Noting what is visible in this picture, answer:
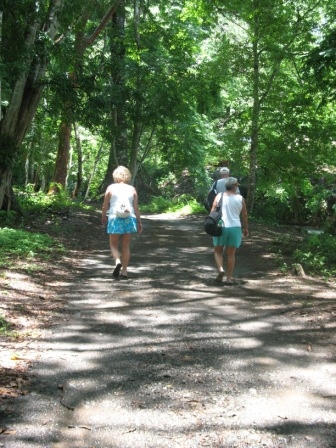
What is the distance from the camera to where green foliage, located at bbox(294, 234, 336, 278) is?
8.98 m

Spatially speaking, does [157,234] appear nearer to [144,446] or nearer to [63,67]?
[63,67]

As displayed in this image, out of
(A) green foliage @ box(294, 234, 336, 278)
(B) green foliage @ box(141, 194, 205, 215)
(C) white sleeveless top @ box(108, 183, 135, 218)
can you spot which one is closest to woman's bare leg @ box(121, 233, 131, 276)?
(C) white sleeveless top @ box(108, 183, 135, 218)

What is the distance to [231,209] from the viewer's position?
25.6ft

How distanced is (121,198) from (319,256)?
470cm

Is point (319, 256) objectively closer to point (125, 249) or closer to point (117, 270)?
point (125, 249)

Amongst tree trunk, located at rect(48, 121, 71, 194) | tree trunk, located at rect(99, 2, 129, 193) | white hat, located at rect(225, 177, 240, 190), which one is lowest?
white hat, located at rect(225, 177, 240, 190)

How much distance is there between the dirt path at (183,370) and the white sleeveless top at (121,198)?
123 cm

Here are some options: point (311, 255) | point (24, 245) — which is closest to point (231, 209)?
point (311, 255)

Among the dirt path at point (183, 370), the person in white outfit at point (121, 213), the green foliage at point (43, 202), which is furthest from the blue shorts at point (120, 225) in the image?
the green foliage at point (43, 202)

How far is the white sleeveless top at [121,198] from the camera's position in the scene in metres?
7.86

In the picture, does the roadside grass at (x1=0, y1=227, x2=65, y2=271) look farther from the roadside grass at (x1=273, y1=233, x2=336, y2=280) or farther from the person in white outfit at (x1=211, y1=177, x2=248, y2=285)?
the roadside grass at (x1=273, y1=233, x2=336, y2=280)

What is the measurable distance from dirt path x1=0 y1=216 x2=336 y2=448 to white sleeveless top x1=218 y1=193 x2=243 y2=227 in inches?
42.9

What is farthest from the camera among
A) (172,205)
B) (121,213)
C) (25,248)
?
(172,205)

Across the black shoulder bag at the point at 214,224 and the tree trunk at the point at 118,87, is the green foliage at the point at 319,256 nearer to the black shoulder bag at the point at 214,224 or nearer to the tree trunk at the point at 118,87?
the black shoulder bag at the point at 214,224
